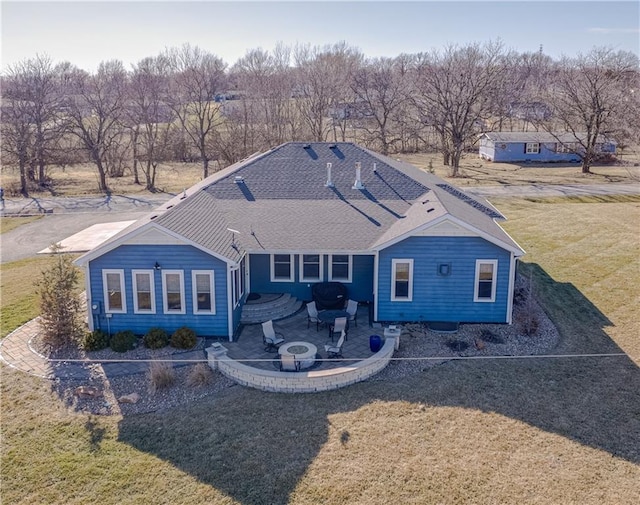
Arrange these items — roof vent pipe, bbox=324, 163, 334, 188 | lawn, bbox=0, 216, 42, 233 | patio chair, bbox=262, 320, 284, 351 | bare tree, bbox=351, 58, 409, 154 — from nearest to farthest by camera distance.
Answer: patio chair, bbox=262, 320, 284, 351 < roof vent pipe, bbox=324, 163, 334, 188 < lawn, bbox=0, 216, 42, 233 < bare tree, bbox=351, 58, 409, 154

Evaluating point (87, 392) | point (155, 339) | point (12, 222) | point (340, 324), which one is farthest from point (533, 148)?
point (87, 392)

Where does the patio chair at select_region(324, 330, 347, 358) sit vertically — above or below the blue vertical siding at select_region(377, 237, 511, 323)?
below

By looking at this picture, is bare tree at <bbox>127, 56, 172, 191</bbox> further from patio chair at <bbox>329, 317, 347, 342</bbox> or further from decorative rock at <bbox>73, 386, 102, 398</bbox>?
decorative rock at <bbox>73, 386, 102, 398</bbox>

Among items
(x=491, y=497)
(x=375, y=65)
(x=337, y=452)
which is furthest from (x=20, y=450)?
(x=375, y=65)

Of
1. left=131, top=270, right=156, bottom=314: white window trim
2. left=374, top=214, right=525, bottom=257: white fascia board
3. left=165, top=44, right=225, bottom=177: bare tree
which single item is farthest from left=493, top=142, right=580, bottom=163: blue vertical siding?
left=131, top=270, right=156, bottom=314: white window trim

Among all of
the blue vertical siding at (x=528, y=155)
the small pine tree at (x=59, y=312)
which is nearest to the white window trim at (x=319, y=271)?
the small pine tree at (x=59, y=312)

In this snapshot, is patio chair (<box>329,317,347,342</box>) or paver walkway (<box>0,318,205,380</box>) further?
patio chair (<box>329,317,347,342</box>)

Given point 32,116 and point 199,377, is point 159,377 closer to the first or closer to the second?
point 199,377
